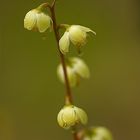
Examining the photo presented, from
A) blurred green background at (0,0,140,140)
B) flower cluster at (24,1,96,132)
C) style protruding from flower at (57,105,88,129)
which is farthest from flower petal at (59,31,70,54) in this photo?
blurred green background at (0,0,140,140)

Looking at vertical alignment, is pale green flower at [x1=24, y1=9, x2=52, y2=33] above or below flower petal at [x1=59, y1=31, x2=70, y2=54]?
above

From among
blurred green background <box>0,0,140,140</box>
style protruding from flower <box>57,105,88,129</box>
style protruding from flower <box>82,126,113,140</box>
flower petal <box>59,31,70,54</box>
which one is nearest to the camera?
flower petal <box>59,31,70,54</box>

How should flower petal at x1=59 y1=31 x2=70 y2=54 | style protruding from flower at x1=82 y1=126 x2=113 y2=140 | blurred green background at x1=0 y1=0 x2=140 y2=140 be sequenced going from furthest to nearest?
blurred green background at x1=0 y1=0 x2=140 y2=140 → style protruding from flower at x1=82 y1=126 x2=113 y2=140 → flower petal at x1=59 y1=31 x2=70 y2=54

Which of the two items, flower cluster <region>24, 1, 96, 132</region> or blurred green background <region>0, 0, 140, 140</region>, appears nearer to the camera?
flower cluster <region>24, 1, 96, 132</region>

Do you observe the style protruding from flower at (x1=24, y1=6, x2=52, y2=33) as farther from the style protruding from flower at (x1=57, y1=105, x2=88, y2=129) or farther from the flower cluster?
the style protruding from flower at (x1=57, y1=105, x2=88, y2=129)

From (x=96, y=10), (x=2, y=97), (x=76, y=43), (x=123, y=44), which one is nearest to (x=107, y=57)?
(x=123, y=44)

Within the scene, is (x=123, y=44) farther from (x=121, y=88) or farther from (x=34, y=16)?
(x=34, y=16)

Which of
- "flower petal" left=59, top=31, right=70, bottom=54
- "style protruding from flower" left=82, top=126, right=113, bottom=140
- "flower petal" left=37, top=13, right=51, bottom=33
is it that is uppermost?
"flower petal" left=37, top=13, right=51, bottom=33

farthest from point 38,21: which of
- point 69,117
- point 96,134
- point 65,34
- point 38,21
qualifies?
point 96,134
